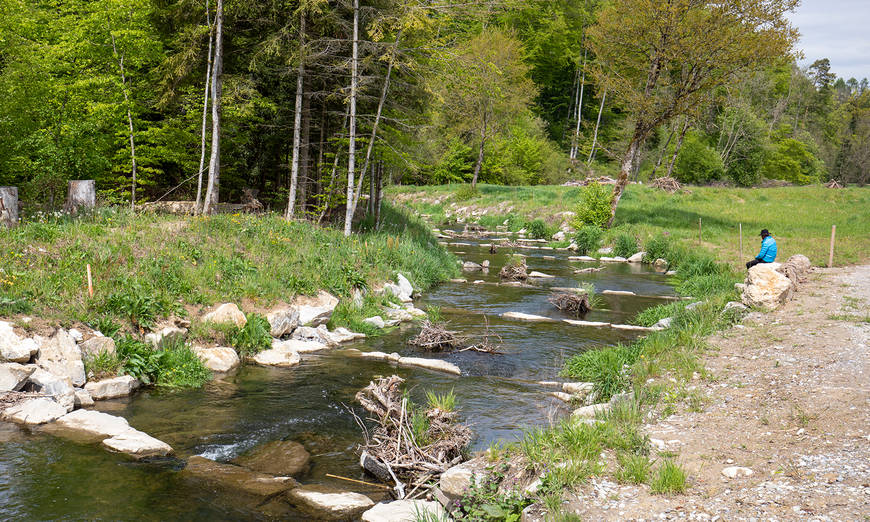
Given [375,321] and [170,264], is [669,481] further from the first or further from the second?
[170,264]

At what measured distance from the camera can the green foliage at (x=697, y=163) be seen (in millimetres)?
56781

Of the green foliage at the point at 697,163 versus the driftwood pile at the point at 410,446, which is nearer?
the driftwood pile at the point at 410,446

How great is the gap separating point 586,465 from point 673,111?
1137 inches

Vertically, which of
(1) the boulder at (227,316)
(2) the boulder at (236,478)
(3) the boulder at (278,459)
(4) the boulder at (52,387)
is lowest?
(3) the boulder at (278,459)

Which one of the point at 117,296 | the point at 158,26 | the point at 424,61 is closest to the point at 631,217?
the point at 424,61

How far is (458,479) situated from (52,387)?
6.39 metres

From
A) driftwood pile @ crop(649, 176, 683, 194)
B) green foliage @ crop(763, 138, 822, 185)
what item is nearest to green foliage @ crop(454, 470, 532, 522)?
driftwood pile @ crop(649, 176, 683, 194)

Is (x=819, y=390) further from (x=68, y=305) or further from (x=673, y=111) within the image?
(x=673, y=111)

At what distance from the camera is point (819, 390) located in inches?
310

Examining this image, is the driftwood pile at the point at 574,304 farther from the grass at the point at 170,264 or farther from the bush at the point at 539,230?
the bush at the point at 539,230

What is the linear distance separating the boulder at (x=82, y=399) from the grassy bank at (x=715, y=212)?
2039cm

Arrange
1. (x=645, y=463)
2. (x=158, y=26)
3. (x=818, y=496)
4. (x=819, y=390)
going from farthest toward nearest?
(x=158, y=26) → (x=819, y=390) → (x=645, y=463) → (x=818, y=496)

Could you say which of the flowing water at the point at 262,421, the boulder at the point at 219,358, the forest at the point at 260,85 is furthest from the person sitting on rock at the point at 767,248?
the boulder at the point at 219,358

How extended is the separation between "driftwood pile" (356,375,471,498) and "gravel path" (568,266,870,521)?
1.89 m
